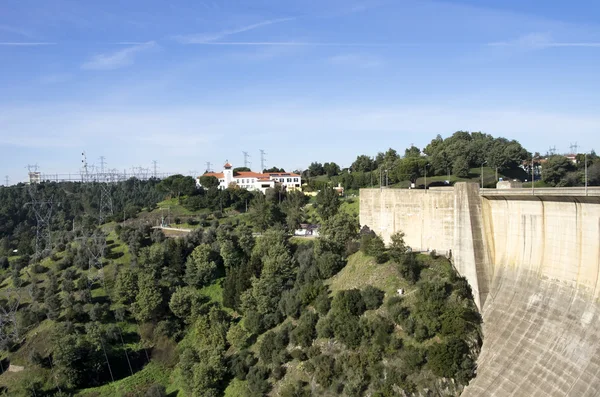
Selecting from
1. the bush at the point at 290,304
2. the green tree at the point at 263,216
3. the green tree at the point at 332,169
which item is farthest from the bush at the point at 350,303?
the green tree at the point at 332,169

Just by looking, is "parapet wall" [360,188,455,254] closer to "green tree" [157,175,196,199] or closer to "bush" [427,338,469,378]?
"bush" [427,338,469,378]

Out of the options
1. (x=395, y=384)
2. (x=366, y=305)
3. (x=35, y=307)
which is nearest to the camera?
(x=395, y=384)

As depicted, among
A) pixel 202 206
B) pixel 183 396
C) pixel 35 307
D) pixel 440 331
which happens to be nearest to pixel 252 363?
pixel 183 396

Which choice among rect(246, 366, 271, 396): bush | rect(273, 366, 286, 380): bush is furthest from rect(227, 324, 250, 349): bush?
rect(273, 366, 286, 380): bush

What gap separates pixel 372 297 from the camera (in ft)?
120

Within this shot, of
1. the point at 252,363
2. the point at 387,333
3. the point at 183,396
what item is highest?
the point at 387,333

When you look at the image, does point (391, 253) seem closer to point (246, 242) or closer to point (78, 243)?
point (246, 242)

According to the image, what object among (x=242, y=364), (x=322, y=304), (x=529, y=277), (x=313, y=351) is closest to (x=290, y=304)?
(x=322, y=304)

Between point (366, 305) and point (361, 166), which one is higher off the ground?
point (361, 166)

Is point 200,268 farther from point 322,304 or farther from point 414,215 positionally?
point 414,215

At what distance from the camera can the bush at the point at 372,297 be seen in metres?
36.5

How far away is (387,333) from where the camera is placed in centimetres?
3394

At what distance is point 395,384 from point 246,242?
1236 inches

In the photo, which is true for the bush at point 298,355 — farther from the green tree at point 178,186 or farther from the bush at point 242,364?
the green tree at point 178,186
